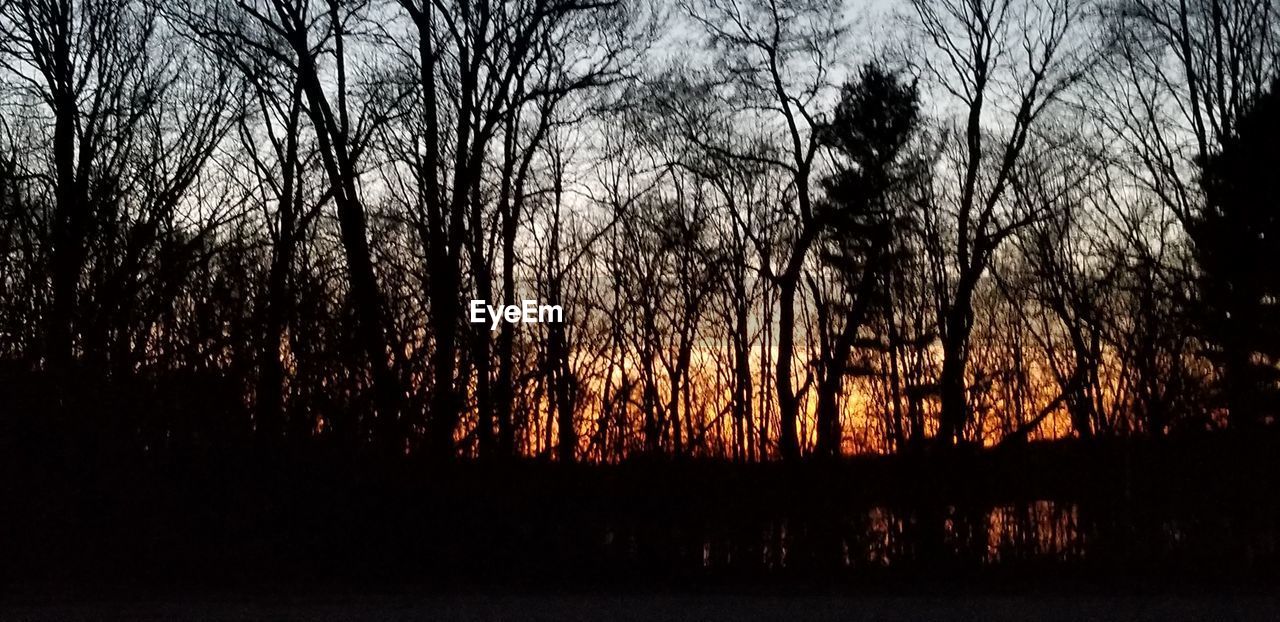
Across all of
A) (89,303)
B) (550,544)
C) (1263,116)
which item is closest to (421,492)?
(550,544)

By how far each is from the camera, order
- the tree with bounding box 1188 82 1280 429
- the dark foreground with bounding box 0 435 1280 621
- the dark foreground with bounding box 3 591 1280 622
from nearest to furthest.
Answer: the dark foreground with bounding box 3 591 1280 622
the dark foreground with bounding box 0 435 1280 621
the tree with bounding box 1188 82 1280 429

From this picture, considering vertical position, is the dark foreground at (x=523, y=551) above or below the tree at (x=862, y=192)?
below

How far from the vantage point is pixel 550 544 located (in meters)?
15.1

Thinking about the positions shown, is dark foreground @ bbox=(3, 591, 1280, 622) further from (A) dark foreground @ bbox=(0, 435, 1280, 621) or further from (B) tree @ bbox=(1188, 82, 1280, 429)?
(B) tree @ bbox=(1188, 82, 1280, 429)

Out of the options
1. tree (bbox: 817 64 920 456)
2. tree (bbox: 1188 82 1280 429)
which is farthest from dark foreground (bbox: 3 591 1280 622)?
tree (bbox: 1188 82 1280 429)

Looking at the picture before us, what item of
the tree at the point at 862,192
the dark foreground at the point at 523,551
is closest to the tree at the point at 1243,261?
the tree at the point at 862,192

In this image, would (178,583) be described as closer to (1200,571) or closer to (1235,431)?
(1200,571)

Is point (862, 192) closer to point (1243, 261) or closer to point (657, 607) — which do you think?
point (1243, 261)

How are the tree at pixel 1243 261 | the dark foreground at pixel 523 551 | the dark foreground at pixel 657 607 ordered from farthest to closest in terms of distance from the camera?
1. the tree at pixel 1243 261
2. the dark foreground at pixel 523 551
3. the dark foreground at pixel 657 607

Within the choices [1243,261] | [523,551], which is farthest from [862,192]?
[523,551]

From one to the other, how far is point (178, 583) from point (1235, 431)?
27.5 m

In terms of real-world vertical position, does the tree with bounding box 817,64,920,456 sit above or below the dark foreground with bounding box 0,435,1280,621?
above

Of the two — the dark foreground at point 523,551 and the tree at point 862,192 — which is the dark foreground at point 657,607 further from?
the tree at point 862,192

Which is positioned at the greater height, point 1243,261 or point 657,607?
point 1243,261
